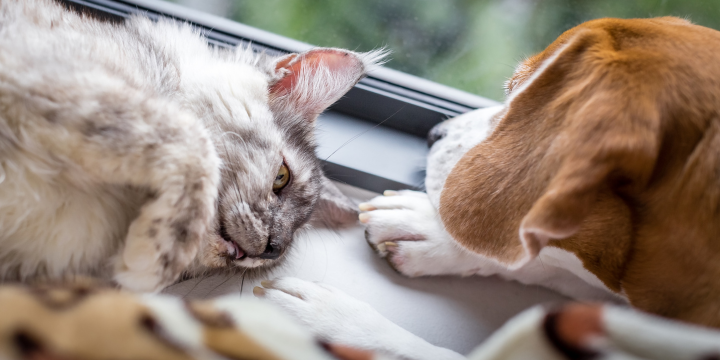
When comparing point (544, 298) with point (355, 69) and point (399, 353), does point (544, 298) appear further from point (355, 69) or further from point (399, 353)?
point (355, 69)

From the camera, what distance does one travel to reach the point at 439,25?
5.41 ft

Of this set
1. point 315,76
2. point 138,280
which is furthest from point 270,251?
point 315,76

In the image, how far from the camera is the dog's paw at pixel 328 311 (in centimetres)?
97

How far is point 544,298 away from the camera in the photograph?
4.02 feet

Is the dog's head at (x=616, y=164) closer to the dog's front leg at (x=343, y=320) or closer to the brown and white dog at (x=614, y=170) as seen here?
the brown and white dog at (x=614, y=170)

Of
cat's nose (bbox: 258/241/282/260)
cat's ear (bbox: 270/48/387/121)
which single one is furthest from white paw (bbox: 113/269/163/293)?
cat's ear (bbox: 270/48/387/121)

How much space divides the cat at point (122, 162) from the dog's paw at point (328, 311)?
7cm

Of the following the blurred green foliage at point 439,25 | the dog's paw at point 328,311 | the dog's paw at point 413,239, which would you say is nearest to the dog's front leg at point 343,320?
the dog's paw at point 328,311

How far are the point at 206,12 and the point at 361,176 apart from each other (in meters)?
0.71

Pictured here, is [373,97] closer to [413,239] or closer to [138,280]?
[413,239]

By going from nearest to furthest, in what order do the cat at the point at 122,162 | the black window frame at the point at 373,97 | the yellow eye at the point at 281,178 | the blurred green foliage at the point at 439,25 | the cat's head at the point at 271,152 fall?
the cat at the point at 122,162 → the cat's head at the point at 271,152 → the yellow eye at the point at 281,178 → the black window frame at the point at 373,97 → the blurred green foliage at the point at 439,25

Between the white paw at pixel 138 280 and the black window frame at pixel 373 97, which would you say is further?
the black window frame at pixel 373 97

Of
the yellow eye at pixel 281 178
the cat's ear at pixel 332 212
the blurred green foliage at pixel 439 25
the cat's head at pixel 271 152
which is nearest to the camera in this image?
the cat's head at pixel 271 152

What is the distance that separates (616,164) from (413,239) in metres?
0.54
